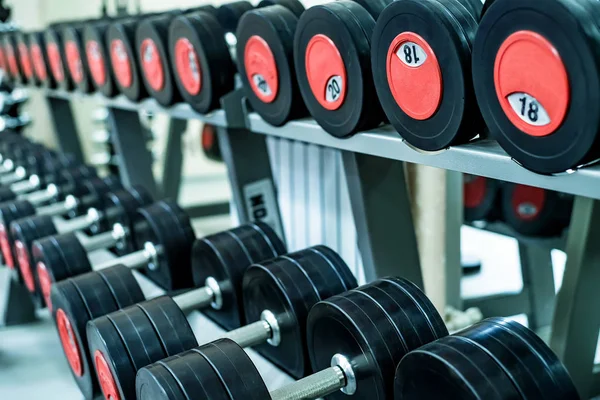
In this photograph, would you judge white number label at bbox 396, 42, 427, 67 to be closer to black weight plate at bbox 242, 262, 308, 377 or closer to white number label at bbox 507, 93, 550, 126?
white number label at bbox 507, 93, 550, 126

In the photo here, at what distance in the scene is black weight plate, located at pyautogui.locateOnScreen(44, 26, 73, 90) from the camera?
6.49 ft

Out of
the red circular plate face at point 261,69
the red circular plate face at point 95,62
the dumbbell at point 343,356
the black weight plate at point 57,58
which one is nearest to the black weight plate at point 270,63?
the red circular plate face at point 261,69

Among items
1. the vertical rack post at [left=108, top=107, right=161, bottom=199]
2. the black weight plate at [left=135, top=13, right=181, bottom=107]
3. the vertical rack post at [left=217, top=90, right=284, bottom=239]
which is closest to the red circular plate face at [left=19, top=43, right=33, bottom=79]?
the vertical rack post at [left=108, top=107, right=161, bottom=199]

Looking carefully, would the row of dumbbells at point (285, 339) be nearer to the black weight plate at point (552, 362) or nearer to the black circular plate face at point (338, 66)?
the black weight plate at point (552, 362)

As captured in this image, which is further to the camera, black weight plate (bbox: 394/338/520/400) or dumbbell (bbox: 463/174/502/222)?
dumbbell (bbox: 463/174/502/222)

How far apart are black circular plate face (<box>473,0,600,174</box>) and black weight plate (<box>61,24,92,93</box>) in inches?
56.1

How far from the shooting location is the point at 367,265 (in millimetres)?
1073

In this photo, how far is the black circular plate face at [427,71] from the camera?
0.70 metres

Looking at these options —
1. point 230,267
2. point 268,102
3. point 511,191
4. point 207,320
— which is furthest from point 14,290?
point 511,191

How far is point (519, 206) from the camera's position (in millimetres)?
1847

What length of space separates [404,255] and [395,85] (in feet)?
1.23

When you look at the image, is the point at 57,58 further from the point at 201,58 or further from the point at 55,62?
the point at 201,58

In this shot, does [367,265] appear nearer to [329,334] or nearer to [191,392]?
[329,334]

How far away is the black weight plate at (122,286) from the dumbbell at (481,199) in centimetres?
115
